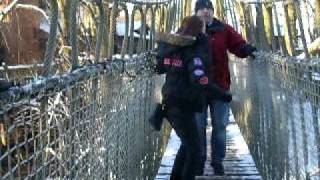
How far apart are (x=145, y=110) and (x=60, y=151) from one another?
2452mm

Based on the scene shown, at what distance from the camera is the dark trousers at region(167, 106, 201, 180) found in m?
4.03

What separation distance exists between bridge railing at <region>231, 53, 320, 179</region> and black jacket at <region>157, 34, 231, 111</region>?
0.41 metres

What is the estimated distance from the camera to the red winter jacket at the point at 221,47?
4.59 m

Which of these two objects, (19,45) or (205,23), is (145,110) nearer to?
(205,23)

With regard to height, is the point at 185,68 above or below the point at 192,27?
below

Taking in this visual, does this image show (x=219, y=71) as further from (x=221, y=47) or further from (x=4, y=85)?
(x=4, y=85)

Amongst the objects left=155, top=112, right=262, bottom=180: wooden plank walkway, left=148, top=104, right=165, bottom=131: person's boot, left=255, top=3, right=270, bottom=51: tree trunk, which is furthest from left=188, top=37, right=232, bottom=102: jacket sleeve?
left=255, top=3, right=270, bottom=51: tree trunk

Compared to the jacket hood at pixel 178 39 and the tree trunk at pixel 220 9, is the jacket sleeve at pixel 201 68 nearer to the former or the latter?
the jacket hood at pixel 178 39

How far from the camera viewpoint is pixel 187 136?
161 inches

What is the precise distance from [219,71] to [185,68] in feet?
2.11

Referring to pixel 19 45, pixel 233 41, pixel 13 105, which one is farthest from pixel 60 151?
pixel 19 45

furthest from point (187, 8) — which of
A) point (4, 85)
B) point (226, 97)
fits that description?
point (4, 85)

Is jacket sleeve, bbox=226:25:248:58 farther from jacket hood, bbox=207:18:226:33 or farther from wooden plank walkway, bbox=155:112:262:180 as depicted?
wooden plank walkway, bbox=155:112:262:180

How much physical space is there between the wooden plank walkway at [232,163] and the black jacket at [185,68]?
65 cm
